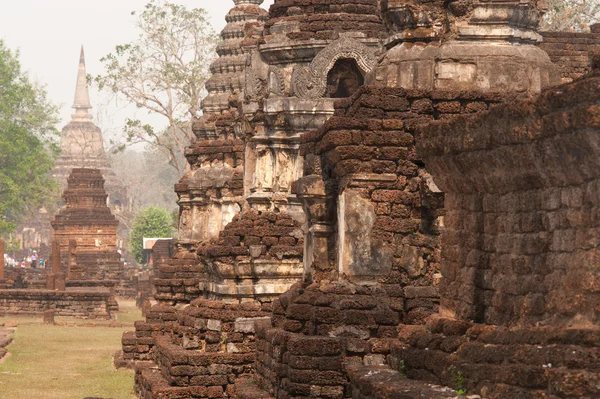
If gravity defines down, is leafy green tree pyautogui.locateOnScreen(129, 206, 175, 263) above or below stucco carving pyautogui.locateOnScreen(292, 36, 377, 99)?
above

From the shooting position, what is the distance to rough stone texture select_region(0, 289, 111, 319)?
3438 centimetres

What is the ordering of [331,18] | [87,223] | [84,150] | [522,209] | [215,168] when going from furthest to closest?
[84,150], [87,223], [215,168], [331,18], [522,209]

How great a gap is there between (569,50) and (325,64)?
283 cm

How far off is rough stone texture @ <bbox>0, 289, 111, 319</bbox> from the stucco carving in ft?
65.3

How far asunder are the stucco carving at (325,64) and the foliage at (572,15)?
18.4 m

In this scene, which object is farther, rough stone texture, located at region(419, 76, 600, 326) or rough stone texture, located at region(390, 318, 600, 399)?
rough stone texture, located at region(419, 76, 600, 326)

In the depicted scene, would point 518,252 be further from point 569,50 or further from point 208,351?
point 569,50

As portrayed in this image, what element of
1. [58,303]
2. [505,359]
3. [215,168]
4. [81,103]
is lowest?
[505,359]

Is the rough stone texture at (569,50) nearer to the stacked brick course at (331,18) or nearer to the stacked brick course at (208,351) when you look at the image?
the stacked brick course at (331,18)

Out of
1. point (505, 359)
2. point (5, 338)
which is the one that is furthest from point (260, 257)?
point (5, 338)

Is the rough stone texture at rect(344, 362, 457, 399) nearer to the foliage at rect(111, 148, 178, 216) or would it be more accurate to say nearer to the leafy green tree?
the leafy green tree

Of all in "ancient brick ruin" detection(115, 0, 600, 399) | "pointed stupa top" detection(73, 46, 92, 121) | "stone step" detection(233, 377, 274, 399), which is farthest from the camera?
"pointed stupa top" detection(73, 46, 92, 121)

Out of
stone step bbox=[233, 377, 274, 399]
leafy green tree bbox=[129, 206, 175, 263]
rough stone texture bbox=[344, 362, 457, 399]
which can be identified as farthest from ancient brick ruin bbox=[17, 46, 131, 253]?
rough stone texture bbox=[344, 362, 457, 399]

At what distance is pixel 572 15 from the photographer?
106 ft
